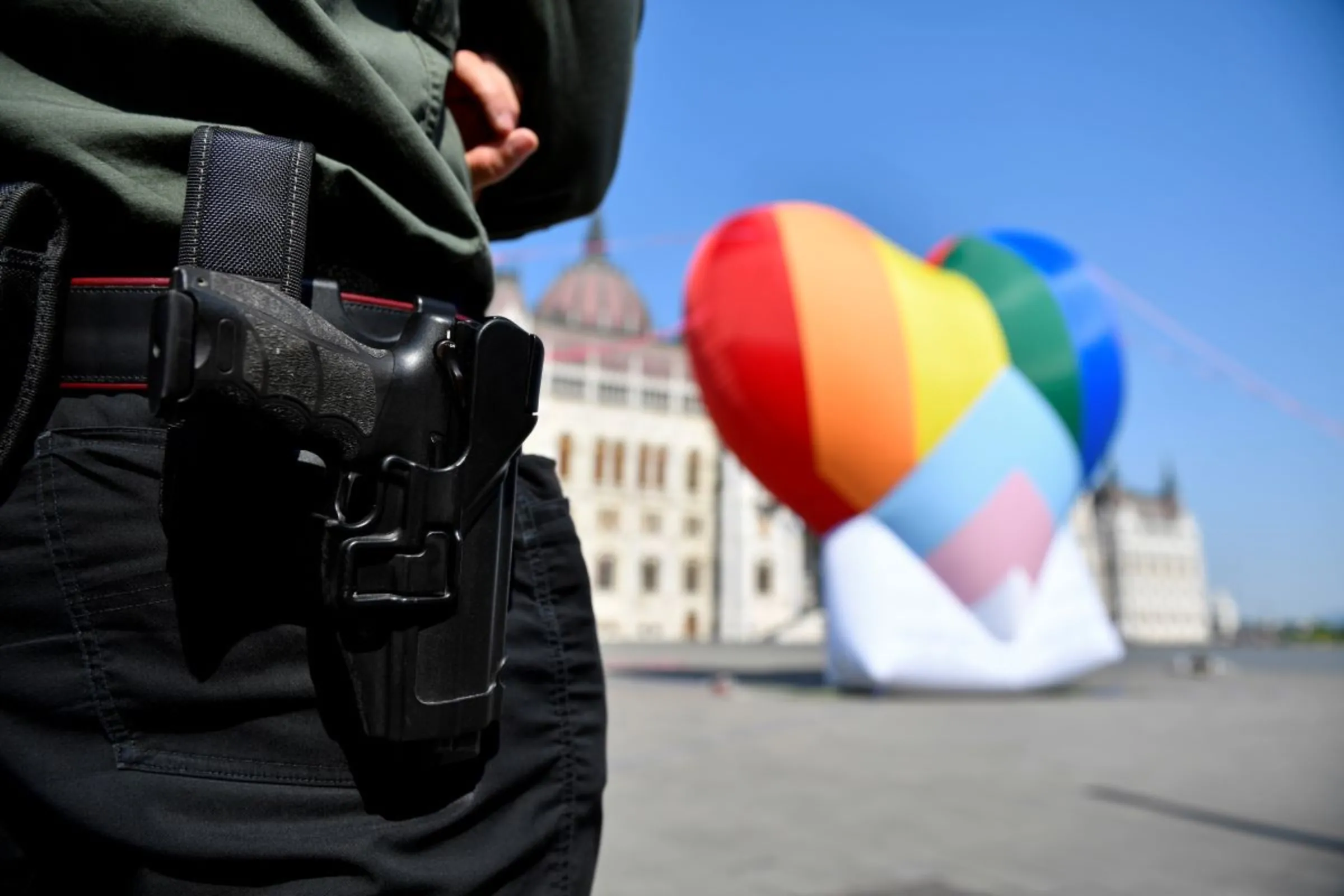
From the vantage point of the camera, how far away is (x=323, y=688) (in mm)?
803

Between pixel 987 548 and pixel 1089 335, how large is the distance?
244 centimetres

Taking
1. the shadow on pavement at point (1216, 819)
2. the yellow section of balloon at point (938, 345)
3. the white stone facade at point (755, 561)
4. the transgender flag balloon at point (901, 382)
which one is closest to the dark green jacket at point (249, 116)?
the shadow on pavement at point (1216, 819)

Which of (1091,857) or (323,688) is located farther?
(1091,857)

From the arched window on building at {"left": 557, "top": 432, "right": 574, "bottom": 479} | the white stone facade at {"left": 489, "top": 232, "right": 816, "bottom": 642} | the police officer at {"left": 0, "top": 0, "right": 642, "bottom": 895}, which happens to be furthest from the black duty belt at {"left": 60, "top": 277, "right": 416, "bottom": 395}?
the arched window on building at {"left": 557, "top": 432, "right": 574, "bottom": 479}

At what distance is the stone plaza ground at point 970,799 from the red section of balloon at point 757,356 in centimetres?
217

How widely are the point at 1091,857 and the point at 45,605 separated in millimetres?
3719

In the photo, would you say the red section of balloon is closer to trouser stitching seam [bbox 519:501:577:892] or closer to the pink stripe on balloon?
the pink stripe on balloon

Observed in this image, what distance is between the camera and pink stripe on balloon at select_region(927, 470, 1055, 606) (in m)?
9.20

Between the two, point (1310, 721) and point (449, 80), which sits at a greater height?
point (449, 80)

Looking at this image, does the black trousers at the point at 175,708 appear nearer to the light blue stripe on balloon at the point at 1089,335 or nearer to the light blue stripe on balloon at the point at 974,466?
the light blue stripe on balloon at the point at 974,466

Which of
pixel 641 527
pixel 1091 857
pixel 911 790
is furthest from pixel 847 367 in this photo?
pixel 641 527

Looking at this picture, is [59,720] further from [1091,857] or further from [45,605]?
[1091,857]

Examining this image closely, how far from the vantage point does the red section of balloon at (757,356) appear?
29.0 ft

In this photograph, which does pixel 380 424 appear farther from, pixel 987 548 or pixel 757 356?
pixel 987 548
